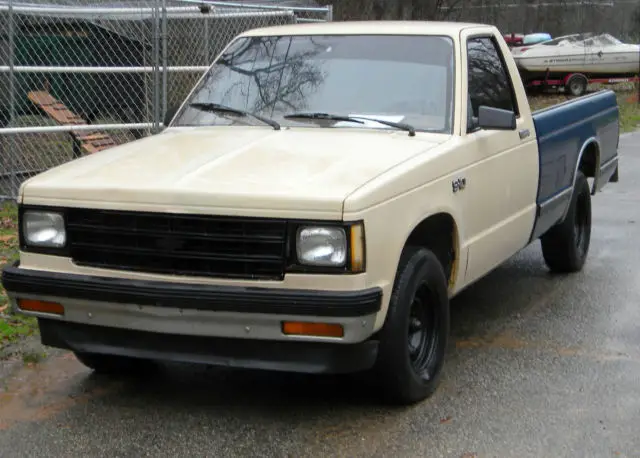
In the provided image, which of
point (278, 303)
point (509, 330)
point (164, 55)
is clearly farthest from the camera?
point (164, 55)

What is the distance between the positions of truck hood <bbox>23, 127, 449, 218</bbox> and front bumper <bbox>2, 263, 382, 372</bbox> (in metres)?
0.35

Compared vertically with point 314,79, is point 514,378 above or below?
below

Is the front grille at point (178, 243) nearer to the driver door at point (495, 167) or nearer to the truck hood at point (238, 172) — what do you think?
the truck hood at point (238, 172)

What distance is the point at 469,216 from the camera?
5059 mm

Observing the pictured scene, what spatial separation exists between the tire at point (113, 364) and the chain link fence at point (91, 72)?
16.0 feet

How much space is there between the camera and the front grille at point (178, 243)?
3.99 m

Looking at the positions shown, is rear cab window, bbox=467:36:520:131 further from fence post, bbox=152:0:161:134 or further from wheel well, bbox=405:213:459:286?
fence post, bbox=152:0:161:134

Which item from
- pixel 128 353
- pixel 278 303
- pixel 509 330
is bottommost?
pixel 509 330

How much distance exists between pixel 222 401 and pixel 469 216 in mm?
1647

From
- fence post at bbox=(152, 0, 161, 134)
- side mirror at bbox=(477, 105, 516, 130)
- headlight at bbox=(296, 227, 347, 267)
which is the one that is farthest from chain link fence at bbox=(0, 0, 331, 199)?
headlight at bbox=(296, 227, 347, 267)

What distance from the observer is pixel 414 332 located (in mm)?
4660

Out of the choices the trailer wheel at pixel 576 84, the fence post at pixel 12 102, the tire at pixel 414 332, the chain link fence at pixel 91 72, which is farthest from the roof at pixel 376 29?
the trailer wheel at pixel 576 84

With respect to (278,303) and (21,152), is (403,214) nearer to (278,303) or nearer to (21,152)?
(278,303)

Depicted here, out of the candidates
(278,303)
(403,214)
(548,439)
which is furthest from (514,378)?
(278,303)
